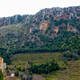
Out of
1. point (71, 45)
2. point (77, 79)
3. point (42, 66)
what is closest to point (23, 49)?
point (71, 45)

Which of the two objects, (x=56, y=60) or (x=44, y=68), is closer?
(x=44, y=68)

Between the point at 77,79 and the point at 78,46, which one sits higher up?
the point at 78,46

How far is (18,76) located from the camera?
353 feet

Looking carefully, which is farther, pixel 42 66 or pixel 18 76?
pixel 42 66

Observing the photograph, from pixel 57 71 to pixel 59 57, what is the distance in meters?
29.5

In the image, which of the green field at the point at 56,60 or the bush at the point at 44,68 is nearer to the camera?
the green field at the point at 56,60

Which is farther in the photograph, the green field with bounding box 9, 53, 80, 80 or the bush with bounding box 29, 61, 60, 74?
the bush with bounding box 29, 61, 60, 74

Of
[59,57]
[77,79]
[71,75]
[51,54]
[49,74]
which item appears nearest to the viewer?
[77,79]

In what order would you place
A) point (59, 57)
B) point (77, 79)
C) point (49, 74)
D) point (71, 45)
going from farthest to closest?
Result: 1. point (71, 45)
2. point (59, 57)
3. point (49, 74)
4. point (77, 79)

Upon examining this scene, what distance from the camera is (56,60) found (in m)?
146

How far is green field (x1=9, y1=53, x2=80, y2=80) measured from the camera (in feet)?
362

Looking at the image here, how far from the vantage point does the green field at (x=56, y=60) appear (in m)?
A: 110

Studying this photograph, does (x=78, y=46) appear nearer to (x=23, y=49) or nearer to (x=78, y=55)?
(x=78, y=55)

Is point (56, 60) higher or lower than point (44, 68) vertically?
higher
